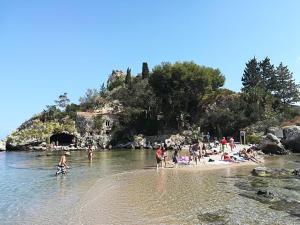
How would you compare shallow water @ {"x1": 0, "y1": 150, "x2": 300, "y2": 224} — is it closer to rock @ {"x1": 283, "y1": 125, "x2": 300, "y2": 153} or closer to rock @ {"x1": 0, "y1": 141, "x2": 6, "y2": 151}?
rock @ {"x1": 283, "y1": 125, "x2": 300, "y2": 153}

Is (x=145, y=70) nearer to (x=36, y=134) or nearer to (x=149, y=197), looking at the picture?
(x=36, y=134)

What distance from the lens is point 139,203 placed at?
703 inches

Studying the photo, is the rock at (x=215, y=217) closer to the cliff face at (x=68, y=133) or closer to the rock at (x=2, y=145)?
the cliff face at (x=68, y=133)

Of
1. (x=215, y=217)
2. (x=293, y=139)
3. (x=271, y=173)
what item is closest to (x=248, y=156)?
(x=271, y=173)

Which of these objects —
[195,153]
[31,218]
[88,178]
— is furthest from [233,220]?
[195,153]

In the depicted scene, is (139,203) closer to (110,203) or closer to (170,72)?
(110,203)

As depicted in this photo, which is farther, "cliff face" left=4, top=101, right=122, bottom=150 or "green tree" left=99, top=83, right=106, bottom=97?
"green tree" left=99, top=83, right=106, bottom=97

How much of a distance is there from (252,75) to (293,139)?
41.4 m

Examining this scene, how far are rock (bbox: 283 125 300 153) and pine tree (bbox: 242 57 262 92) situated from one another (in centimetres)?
3736

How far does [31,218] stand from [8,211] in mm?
2107

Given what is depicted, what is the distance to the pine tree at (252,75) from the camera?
301 feet

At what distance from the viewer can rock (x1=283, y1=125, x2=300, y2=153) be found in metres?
53.3

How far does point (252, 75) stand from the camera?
92688 millimetres

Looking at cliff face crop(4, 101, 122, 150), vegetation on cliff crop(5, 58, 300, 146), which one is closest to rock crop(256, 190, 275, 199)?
vegetation on cliff crop(5, 58, 300, 146)
